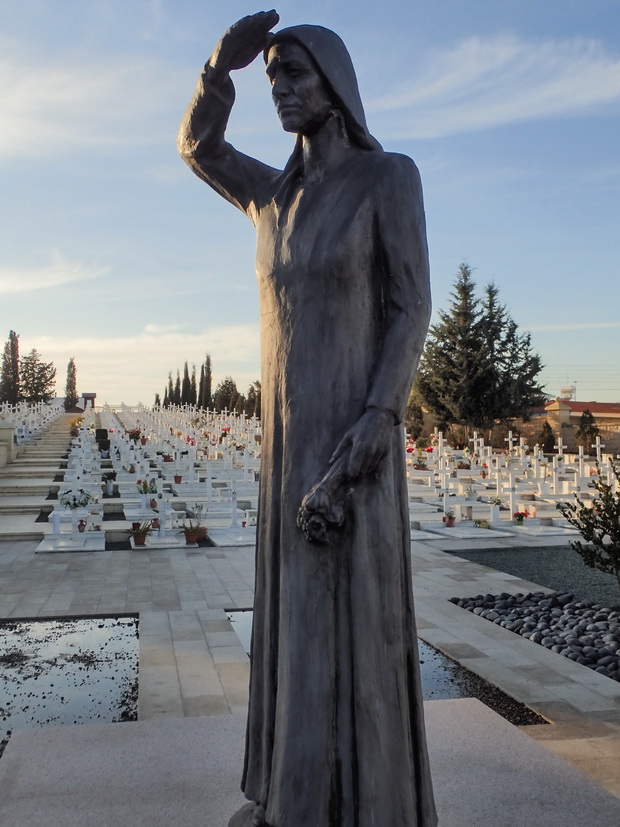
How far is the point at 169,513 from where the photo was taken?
14.9m

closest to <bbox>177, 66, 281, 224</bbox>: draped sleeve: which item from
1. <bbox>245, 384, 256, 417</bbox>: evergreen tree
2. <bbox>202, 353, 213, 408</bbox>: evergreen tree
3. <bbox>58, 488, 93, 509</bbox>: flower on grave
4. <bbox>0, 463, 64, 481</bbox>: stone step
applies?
<bbox>58, 488, 93, 509</bbox>: flower on grave

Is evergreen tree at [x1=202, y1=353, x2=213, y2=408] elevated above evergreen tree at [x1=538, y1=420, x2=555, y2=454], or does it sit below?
above

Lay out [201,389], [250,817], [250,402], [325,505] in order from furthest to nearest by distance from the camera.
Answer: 1. [201,389]
2. [250,402]
3. [250,817]
4. [325,505]

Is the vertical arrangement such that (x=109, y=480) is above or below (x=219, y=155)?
below

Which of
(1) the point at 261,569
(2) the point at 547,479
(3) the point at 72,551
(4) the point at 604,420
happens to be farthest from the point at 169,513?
(4) the point at 604,420

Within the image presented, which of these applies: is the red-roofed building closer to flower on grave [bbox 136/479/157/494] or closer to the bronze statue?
flower on grave [bbox 136/479/157/494]

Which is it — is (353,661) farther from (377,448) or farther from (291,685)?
(377,448)

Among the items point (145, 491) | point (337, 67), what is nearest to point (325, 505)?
point (337, 67)

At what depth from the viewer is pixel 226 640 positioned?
23.4 ft

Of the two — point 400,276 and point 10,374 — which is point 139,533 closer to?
point 400,276

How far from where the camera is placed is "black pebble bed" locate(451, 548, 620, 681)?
685 centimetres

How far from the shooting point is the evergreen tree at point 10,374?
6384 centimetres

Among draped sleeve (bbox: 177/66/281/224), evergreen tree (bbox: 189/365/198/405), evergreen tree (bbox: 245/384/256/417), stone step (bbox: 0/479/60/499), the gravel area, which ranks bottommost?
the gravel area

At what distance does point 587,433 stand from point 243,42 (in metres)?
35.9
